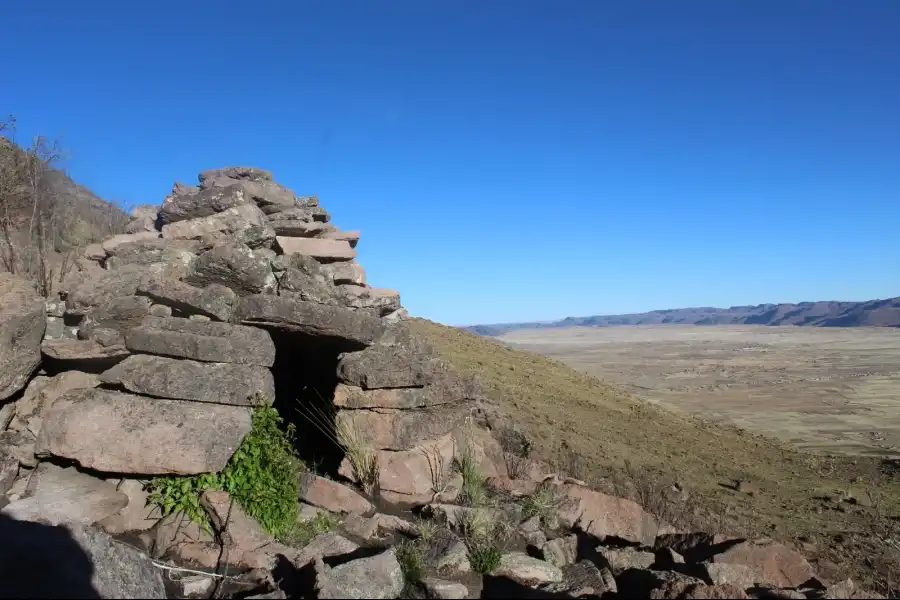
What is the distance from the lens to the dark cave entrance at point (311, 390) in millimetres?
8355

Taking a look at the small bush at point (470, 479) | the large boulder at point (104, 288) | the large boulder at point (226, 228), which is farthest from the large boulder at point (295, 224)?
the small bush at point (470, 479)

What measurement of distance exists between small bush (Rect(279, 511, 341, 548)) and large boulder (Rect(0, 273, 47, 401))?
331 cm

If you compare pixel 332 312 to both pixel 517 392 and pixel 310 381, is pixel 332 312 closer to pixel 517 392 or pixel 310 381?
pixel 310 381

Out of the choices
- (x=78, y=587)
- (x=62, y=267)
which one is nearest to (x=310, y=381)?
(x=62, y=267)

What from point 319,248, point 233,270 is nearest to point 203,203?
→ point 319,248

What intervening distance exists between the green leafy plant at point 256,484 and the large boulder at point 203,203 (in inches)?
141

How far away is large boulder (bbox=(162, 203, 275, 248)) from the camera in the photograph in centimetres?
844

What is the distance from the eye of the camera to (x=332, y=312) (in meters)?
7.67

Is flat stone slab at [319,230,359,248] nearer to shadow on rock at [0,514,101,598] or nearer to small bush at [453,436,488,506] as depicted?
small bush at [453,436,488,506]

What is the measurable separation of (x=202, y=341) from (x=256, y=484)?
1.77 meters

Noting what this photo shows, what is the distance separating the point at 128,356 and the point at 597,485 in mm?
7305

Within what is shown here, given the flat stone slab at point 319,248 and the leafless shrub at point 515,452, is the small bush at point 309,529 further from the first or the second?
the flat stone slab at point 319,248

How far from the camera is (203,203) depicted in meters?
9.02

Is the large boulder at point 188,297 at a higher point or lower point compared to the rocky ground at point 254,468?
higher
